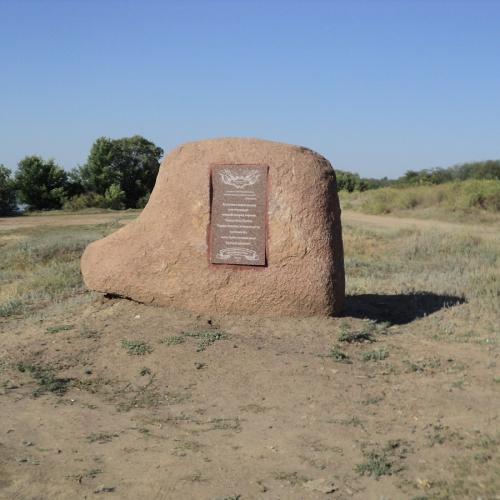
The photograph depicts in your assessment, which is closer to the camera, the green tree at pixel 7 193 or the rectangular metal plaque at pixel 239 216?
the rectangular metal plaque at pixel 239 216

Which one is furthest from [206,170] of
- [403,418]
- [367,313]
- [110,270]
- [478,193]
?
[478,193]

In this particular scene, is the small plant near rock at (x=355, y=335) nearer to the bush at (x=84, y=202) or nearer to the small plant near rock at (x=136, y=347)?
the small plant near rock at (x=136, y=347)

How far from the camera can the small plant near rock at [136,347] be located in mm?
6434

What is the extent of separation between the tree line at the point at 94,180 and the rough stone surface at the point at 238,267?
992 inches

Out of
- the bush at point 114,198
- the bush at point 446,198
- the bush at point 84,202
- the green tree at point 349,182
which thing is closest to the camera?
the bush at point 446,198

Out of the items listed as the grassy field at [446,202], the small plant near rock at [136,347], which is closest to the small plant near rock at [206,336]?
the small plant near rock at [136,347]

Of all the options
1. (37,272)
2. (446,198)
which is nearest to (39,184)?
(446,198)

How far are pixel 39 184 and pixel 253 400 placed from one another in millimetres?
31512

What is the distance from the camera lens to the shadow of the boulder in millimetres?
8031

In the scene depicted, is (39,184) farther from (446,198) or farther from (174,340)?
(174,340)

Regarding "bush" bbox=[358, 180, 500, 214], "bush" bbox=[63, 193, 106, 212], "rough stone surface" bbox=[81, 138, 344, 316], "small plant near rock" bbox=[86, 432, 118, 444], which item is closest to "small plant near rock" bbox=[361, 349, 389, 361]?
"rough stone surface" bbox=[81, 138, 344, 316]

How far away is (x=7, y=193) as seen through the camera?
30.9 metres

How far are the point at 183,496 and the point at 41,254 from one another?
11.2 metres

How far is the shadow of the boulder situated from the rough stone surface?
83 centimetres
